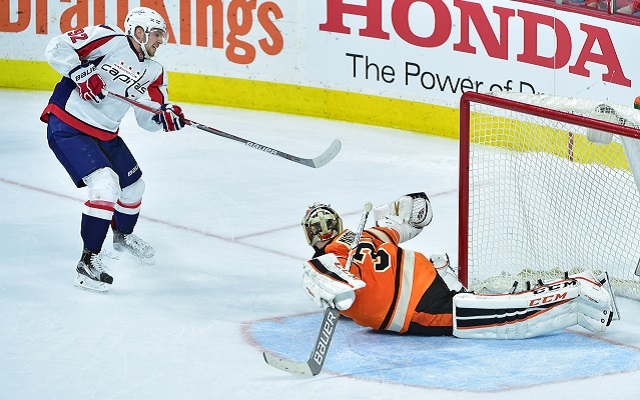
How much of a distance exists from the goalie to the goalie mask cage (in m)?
0.52

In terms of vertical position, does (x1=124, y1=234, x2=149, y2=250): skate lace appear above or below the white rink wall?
below

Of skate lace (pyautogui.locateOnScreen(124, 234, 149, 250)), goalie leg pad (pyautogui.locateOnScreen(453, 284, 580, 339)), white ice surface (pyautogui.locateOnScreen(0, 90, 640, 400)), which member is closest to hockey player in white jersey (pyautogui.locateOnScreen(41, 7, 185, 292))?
skate lace (pyautogui.locateOnScreen(124, 234, 149, 250))

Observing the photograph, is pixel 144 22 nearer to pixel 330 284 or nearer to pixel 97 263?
pixel 97 263

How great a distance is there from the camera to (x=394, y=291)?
4336 millimetres

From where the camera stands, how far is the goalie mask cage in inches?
193

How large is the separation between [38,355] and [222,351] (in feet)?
1.98

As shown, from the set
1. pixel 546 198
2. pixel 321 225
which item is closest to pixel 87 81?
pixel 321 225

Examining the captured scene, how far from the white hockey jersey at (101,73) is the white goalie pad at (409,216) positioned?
117 cm

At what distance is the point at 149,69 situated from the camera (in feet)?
17.3

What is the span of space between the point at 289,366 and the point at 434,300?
601mm

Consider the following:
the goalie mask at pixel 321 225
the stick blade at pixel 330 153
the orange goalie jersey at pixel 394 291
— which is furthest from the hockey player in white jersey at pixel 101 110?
the orange goalie jersey at pixel 394 291

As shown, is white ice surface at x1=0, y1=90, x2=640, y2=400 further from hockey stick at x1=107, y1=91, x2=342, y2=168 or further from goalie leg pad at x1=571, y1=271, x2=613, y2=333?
hockey stick at x1=107, y1=91, x2=342, y2=168

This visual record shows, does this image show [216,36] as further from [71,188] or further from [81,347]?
[81,347]

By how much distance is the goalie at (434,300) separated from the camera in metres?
4.34
